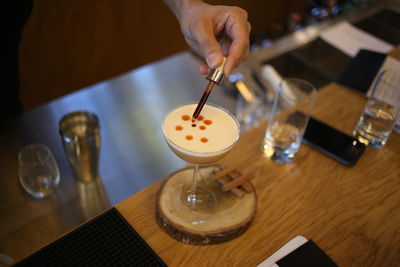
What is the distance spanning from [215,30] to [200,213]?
66cm

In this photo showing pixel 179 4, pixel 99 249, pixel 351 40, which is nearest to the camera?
pixel 99 249

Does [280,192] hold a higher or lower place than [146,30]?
higher

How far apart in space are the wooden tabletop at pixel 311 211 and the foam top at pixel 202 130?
0.25m

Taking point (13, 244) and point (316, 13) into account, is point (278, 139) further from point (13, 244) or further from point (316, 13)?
point (316, 13)

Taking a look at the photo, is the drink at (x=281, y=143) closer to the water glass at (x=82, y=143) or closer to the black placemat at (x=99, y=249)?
the black placemat at (x=99, y=249)

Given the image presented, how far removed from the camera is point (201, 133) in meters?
1.09

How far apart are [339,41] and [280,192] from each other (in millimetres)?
1391

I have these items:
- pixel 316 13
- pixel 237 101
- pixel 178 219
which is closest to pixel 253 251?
pixel 178 219

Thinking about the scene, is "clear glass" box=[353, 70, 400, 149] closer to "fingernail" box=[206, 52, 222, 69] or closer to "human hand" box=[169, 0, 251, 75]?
"human hand" box=[169, 0, 251, 75]

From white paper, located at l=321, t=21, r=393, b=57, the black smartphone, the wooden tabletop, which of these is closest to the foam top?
the wooden tabletop

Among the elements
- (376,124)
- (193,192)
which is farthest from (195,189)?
(376,124)

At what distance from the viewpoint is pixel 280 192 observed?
1241 mm

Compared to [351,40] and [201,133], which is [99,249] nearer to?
[201,133]

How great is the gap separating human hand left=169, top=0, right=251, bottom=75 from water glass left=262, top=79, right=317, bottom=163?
0.80 ft
